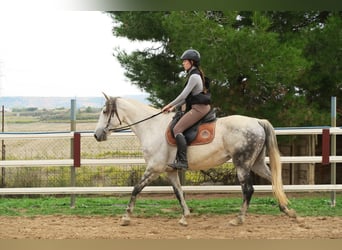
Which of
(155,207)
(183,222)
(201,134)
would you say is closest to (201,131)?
(201,134)

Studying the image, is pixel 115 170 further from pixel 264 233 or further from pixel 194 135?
pixel 264 233

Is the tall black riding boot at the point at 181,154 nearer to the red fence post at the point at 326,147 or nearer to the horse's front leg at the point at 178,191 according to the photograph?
the horse's front leg at the point at 178,191

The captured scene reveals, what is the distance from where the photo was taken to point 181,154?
18.3ft

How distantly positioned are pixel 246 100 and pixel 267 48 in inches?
46.6

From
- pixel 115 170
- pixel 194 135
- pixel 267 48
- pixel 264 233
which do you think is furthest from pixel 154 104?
pixel 264 233

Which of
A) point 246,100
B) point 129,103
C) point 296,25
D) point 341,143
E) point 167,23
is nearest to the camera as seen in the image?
point 129,103

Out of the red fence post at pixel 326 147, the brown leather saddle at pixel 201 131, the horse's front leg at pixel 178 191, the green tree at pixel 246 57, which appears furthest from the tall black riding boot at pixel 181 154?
the red fence post at pixel 326 147

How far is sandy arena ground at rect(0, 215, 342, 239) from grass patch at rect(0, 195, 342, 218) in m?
0.22

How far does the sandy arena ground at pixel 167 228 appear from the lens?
17.4 ft

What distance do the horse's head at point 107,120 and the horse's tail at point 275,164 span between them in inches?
65.9

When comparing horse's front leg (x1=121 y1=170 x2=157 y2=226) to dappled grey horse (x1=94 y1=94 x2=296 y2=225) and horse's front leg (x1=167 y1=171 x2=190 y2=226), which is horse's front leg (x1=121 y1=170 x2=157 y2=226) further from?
horse's front leg (x1=167 y1=171 x2=190 y2=226)

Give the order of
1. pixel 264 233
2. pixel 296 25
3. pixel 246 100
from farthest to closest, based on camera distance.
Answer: pixel 296 25 → pixel 246 100 → pixel 264 233

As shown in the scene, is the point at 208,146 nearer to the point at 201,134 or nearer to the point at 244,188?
the point at 201,134

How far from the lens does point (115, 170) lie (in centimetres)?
870
